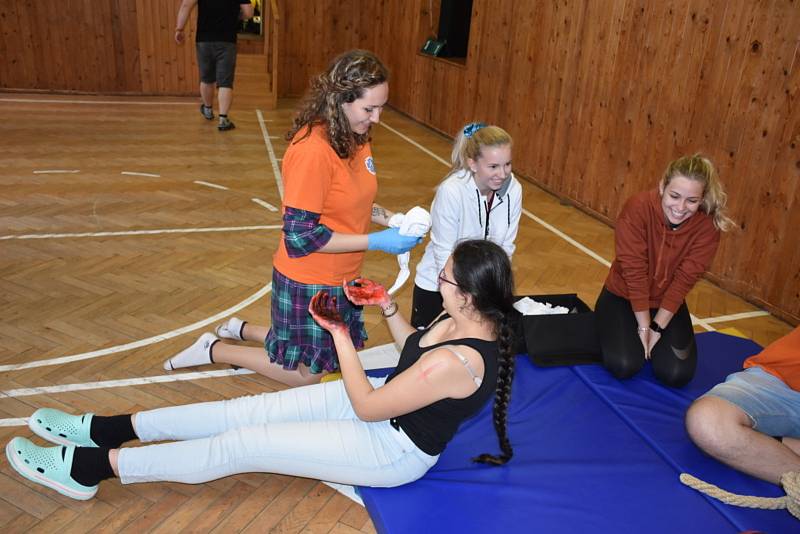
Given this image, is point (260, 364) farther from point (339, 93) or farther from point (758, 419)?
point (758, 419)

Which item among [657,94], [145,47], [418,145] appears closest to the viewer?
[657,94]

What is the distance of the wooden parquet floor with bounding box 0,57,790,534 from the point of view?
242 cm

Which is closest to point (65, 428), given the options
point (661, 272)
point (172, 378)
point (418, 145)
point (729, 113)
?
point (172, 378)

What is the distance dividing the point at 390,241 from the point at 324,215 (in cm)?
28

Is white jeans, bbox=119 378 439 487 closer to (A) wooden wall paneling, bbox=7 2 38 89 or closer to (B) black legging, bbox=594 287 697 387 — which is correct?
(B) black legging, bbox=594 287 697 387

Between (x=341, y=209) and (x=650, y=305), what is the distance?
1750 mm

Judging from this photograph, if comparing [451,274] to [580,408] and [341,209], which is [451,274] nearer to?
[341,209]

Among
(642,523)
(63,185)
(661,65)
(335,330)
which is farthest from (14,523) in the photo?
(661,65)

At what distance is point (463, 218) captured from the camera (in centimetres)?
312

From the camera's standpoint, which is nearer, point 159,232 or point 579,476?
point 579,476

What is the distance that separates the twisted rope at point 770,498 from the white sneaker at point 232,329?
2.16m

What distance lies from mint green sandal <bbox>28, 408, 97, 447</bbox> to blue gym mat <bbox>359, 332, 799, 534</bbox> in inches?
41.5

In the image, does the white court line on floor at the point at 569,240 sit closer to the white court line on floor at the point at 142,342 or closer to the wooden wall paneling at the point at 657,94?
the wooden wall paneling at the point at 657,94

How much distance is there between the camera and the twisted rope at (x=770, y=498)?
2.42 meters
